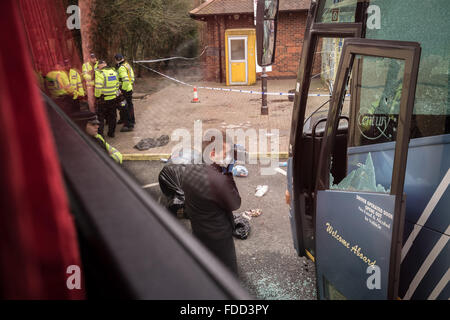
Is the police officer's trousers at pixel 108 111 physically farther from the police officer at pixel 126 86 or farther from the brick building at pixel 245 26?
the brick building at pixel 245 26

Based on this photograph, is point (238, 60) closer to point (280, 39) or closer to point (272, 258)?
point (280, 39)

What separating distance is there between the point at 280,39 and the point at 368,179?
15.5 meters

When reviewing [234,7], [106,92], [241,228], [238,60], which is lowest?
[241,228]

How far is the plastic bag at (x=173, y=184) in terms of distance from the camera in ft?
16.8

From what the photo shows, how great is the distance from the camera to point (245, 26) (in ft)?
55.0

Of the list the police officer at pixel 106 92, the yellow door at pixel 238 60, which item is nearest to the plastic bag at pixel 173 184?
the police officer at pixel 106 92

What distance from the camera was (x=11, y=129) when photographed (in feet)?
1.28

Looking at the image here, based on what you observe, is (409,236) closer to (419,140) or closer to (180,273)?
(419,140)

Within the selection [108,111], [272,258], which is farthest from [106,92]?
[272,258]

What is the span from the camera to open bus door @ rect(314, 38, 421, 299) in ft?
6.63

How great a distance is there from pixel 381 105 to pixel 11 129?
270 centimetres

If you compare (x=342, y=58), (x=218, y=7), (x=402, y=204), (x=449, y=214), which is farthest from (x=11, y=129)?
(x=218, y=7)

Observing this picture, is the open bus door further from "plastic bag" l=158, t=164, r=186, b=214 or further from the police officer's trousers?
the police officer's trousers

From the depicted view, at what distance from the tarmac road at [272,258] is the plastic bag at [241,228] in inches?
2.7
